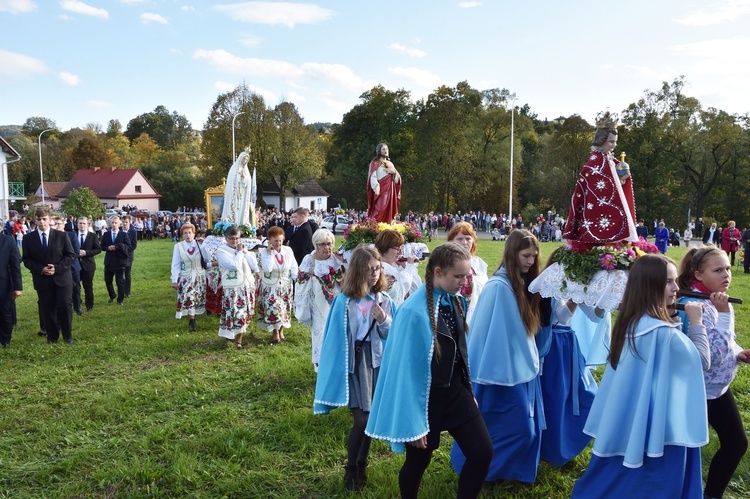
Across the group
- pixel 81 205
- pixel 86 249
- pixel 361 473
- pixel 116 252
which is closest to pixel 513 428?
pixel 361 473

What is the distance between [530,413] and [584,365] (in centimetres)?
89

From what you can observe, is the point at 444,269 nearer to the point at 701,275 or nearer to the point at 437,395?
the point at 437,395

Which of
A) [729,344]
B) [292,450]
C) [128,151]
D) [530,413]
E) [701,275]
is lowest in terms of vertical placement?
[292,450]

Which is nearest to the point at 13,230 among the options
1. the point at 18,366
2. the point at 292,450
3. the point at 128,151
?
the point at 18,366

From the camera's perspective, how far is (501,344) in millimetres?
4254

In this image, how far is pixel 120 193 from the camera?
61969 mm

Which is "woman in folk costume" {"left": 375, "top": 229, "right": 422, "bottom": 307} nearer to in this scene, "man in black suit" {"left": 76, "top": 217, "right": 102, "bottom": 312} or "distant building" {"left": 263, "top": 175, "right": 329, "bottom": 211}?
"man in black suit" {"left": 76, "top": 217, "right": 102, "bottom": 312}

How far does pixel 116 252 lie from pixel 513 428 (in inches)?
427

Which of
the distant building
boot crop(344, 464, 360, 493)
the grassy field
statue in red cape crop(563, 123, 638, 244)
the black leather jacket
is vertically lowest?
the grassy field

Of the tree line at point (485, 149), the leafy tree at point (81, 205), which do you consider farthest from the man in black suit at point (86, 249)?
the tree line at point (485, 149)

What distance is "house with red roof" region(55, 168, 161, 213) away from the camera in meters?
62.7

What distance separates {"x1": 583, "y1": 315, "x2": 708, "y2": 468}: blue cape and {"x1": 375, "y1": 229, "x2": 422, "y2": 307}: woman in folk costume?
2.75m

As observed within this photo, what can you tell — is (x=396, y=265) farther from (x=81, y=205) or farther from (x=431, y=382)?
(x=81, y=205)

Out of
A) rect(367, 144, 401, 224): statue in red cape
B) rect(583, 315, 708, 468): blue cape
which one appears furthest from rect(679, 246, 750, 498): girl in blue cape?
rect(367, 144, 401, 224): statue in red cape
